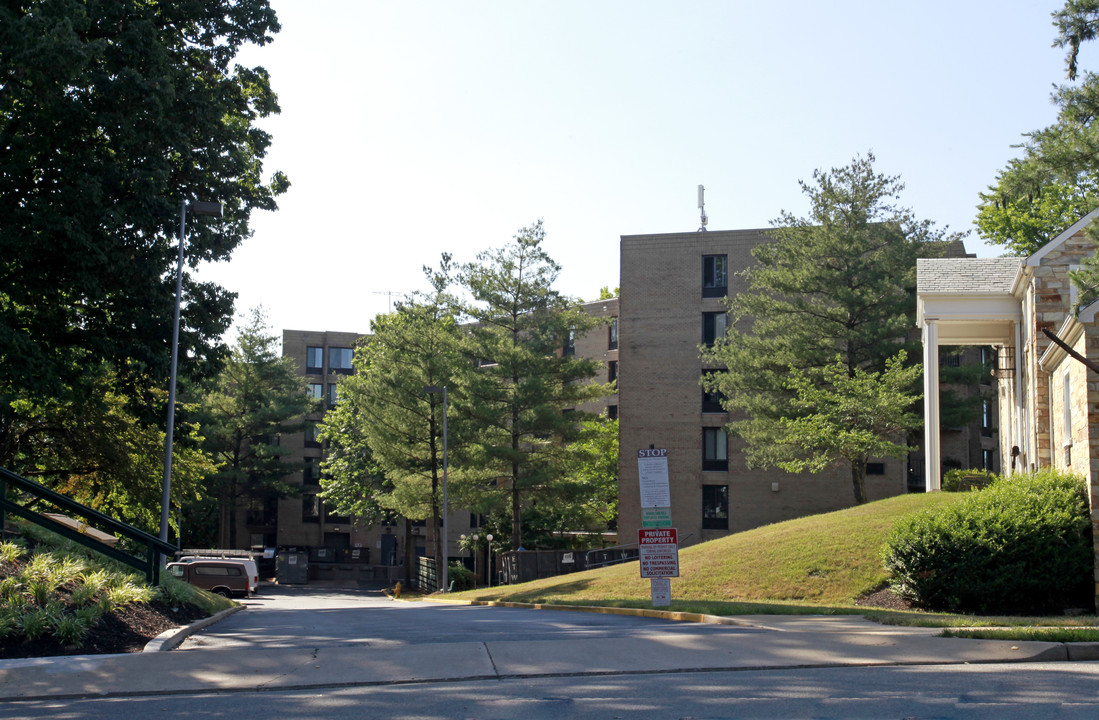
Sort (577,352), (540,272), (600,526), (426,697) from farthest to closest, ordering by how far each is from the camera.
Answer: (577,352) → (600,526) → (540,272) → (426,697)

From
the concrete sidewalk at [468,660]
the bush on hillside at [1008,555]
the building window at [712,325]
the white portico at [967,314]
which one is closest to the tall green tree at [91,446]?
the concrete sidewalk at [468,660]

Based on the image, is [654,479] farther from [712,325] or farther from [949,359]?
[949,359]

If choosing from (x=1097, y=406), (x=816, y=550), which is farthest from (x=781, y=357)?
(x=1097, y=406)

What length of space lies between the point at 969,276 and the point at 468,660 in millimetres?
21279

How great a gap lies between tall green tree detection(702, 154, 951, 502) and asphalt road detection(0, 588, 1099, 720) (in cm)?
2600

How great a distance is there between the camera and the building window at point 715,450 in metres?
45.8

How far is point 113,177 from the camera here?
19.9 m

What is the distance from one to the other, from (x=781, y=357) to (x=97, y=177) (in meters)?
25.3

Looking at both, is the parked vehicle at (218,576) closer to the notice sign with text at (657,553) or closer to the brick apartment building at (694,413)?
the brick apartment building at (694,413)

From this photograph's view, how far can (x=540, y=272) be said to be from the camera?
44031mm

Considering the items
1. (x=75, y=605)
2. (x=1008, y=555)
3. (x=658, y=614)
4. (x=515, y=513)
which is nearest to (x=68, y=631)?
(x=75, y=605)

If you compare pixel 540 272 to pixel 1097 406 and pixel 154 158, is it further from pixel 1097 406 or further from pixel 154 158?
pixel 1097 406

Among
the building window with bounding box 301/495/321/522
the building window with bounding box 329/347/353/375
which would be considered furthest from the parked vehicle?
the building window with bounding box 329/347/353/375

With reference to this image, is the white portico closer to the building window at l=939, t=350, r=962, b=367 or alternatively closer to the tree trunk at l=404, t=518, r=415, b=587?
the building window at l=939, t=350, r=962, b=367
